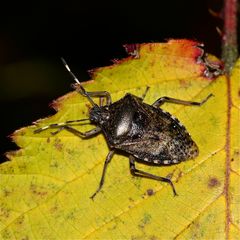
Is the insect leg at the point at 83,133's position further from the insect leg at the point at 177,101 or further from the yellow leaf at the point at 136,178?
A: the insect leg at the point at 177,101

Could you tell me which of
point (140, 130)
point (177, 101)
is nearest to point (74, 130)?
point (140, 130)

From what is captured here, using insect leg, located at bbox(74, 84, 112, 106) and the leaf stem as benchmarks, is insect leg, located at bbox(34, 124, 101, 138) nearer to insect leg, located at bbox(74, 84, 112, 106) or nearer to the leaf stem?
insect leg, located at bbox(74, 84, 112, 106)

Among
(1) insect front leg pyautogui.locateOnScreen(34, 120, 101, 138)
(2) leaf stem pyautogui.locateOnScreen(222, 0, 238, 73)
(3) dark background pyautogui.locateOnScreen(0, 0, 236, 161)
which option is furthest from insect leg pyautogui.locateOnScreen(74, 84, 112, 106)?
(3) dark background pyautogui.locateOnScreen(0, 0, 236, 161)

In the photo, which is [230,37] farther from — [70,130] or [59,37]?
[59,37]

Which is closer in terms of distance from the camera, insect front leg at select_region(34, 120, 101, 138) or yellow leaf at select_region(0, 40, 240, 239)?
yellow leaf at select_region(0, 40, 240, 239)

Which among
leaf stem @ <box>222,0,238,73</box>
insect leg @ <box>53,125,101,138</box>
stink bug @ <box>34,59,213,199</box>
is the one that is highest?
leaf stem @ <box>222,0,238,73</box>

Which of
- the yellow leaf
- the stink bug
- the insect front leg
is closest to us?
the yellow leaf

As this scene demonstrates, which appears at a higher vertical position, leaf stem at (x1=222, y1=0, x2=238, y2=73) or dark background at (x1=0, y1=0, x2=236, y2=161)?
leaf stem at (x1=222, y1=0, x2=238, y2=73)
